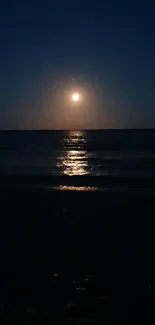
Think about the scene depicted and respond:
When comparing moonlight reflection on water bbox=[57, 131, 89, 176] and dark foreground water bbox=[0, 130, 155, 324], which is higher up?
moonlight reflection on water bbox=[57, 131, 89, 176]

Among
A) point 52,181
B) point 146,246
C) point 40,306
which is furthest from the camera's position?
point 52,181

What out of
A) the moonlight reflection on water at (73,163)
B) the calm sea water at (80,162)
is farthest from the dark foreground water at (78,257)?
the moonlight reflection on water at (73,163)

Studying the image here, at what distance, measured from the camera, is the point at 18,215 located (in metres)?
17.9

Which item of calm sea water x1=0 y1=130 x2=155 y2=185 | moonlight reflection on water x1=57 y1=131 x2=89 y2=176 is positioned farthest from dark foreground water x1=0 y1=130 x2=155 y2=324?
moonlight reflection on water x1=57 y1=131 x2=89 y2=176

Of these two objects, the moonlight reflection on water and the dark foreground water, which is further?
the moonlight reflection on water

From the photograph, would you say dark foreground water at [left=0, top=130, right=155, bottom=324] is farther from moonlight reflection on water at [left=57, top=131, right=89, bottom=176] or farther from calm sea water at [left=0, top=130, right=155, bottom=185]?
moonlight reflection on water at [left=57, top=131, right=89, bottom=176]

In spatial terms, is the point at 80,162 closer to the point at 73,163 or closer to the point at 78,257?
the point at 73,163

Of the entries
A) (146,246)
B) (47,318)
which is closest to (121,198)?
(146,246)

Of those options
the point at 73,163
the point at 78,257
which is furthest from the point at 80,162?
the point at 78,257

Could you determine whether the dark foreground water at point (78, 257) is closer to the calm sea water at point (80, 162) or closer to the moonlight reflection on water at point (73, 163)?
the calm sea water at point (80, 162)

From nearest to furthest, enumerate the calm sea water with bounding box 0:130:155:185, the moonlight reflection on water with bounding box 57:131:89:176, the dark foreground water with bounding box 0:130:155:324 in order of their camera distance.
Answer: the dark foreground water with bounding box 0:130:155:324 → the calm sea water with bounding box 0:130:155:185 → the moonlight reflection on water with bounding box 57:131:89:176

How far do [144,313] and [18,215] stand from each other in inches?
406

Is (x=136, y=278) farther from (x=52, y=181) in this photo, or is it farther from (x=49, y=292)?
(x=52, y=181)

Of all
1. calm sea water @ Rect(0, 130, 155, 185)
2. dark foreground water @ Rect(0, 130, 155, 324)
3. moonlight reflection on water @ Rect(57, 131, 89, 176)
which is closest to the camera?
dark foreground water @ Rect(0, 130, 155, 324)
